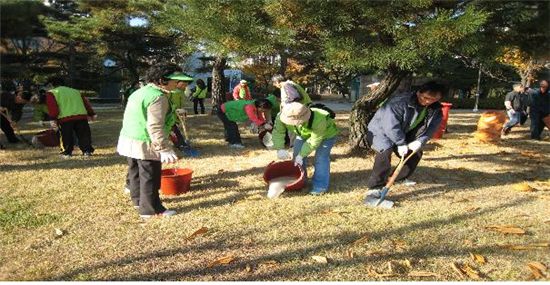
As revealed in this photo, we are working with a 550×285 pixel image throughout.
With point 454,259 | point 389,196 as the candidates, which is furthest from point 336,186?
point 454,259

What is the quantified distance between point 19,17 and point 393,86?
764 cm

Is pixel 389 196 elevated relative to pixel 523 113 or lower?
lower

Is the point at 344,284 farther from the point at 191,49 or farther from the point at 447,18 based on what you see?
the point at 191,49

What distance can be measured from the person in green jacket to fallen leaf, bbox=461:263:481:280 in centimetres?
200

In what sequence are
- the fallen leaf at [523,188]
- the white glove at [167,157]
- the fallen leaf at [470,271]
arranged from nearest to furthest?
the fallen leaf at [470,271]
the white glove at [167,157]
the fallen leaf at [523,188]

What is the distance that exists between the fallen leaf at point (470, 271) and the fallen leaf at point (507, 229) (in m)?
0.87

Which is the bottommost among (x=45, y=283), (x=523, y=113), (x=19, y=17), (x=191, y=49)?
(x=45, y=283)

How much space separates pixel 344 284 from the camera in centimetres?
292

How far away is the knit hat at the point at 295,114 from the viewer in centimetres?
455

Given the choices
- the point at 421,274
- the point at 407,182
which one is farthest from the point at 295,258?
the point at 407,182

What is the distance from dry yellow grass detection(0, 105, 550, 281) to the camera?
10.4 feet

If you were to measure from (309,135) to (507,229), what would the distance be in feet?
6.92

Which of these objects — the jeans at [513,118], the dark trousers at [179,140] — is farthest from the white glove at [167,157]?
the jeans at [513,118]

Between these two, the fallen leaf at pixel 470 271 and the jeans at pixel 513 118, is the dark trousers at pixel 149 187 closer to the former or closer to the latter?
the fallen leaf at pixel 470 271
